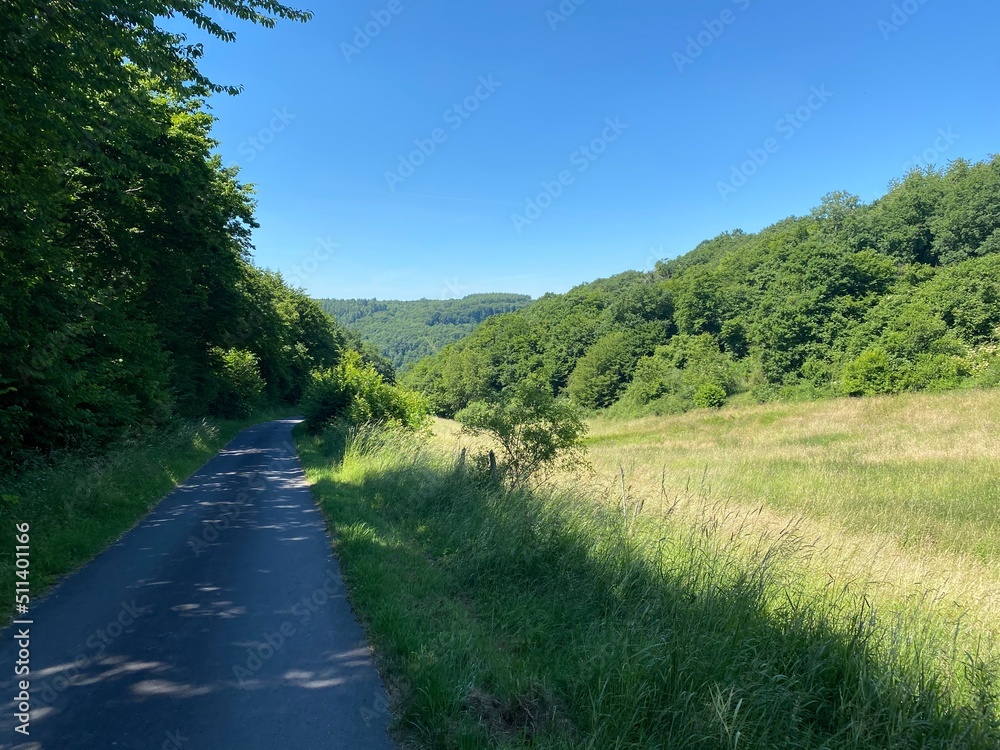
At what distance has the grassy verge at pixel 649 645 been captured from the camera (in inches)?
118

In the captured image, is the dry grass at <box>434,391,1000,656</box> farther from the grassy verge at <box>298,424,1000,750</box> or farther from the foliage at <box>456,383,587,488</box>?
the foliage at <box>456,383,587,488</box>

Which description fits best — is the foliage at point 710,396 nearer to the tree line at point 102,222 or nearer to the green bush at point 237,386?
the green bush at point 237,386

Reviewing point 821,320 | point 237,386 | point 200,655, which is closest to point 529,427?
point 200,655

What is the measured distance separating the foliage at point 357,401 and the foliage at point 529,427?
8.05m

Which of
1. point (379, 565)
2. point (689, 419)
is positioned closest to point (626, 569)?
point (379, 565)

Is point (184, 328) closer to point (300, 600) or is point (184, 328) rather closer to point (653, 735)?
point (300, 600)

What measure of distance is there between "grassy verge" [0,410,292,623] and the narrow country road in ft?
1.04

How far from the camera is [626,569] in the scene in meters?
4.87

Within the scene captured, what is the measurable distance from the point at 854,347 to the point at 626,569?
159 ft

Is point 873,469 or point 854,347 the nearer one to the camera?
point 873,469

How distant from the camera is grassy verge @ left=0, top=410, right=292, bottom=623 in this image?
586cm

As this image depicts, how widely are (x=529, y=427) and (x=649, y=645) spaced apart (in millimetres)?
6491

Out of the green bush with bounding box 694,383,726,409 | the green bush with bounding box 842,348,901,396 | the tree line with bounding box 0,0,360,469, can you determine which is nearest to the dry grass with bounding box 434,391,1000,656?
the tree line with bounding box 0,0,360,469

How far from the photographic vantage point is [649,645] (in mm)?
3471
